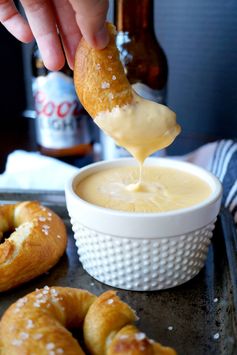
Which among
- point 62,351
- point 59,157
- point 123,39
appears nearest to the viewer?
point 62,351

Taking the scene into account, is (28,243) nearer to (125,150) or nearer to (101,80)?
(101,80)

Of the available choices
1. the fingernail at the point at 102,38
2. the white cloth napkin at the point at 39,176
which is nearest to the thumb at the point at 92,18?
the fingernail at the point at 102,38

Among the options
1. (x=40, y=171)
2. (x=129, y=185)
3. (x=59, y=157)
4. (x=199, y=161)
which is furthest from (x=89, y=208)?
(x=59, y=157)

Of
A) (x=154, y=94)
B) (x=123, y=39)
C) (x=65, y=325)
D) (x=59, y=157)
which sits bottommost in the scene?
(x=59, y=157)

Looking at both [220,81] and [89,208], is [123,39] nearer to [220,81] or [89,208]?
[220,81]

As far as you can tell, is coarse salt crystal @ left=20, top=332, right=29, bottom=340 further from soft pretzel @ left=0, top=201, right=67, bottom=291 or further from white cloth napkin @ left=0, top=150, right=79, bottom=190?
white cloth napkin @ left=0, top=150, right=79, bottom=190

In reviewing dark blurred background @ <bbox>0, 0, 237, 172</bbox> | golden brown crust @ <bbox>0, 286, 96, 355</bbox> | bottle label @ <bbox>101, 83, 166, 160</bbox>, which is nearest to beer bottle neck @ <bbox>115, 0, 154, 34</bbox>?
bottle label @ <bbox>101, 83, 166, 160</bbox>
